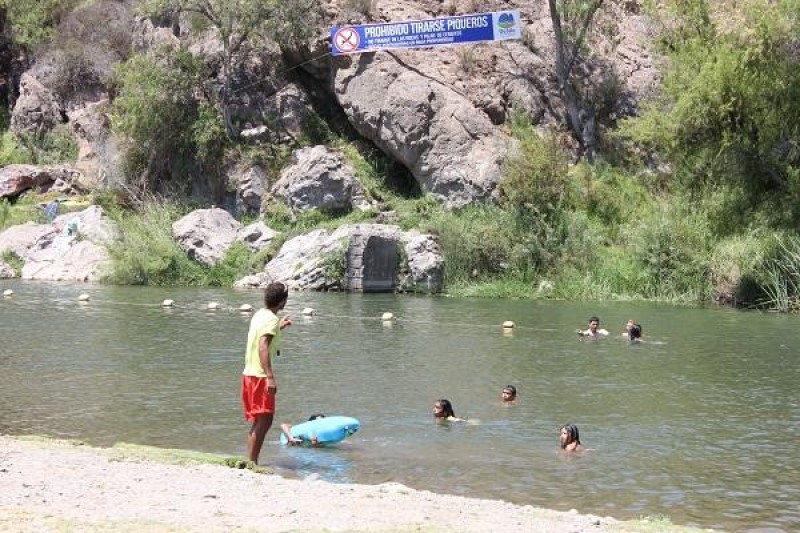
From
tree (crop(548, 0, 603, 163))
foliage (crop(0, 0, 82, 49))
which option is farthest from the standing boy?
foliage (crop(0, 0, 82, 49))

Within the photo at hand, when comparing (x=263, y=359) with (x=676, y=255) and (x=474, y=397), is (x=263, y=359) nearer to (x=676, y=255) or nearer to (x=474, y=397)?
(x=474, y=397)

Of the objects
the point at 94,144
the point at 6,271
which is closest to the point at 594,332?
the point at 6,271

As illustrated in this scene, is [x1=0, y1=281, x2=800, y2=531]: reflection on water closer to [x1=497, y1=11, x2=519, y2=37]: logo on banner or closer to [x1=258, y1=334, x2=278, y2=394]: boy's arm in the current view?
[x1=258, y1=334, x2=278, y2=394]: boy's arm

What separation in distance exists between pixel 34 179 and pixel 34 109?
24.2 feet

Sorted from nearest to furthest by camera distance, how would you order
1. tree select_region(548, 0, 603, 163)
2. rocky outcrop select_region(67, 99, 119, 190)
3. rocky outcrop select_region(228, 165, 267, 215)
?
tree select_region(548, 0, 603, 163) < rocky outcrop select_region(228, 165, 267, 215) < rocky outcrop select_region(67, 99, 119, 190)

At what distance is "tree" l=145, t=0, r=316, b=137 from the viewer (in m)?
46.6

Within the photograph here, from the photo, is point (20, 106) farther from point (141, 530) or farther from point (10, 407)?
point (141, 530)

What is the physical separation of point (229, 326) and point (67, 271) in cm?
1861

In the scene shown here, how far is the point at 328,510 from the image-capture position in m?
8.86

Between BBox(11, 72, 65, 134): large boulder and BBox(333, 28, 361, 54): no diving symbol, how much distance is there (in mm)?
18905

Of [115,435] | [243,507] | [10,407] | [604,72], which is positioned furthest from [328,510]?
[604,72]

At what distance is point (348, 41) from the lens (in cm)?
4809

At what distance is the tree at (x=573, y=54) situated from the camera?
46.8 m

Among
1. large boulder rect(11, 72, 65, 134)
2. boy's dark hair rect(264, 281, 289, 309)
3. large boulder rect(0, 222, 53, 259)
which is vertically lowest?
boy's dark hair rect(264, 281, 289, 309)
